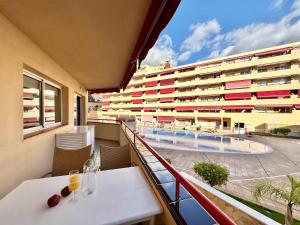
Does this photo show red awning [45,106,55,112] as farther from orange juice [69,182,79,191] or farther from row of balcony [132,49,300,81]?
row of balcony [132,49,300,81]

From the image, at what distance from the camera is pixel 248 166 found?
8039 millimetres

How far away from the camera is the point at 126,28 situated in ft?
6.83

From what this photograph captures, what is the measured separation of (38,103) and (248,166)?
918 centimetres

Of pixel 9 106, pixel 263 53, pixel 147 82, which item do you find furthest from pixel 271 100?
pixel 9 106

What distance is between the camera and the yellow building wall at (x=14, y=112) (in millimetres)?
1921

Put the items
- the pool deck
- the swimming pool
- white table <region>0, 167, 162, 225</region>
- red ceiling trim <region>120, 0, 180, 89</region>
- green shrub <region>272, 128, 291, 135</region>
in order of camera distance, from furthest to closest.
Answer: green shrub <region>272, 128, 291, 135</region> → the swimming pool → the pool deck → red ceiling trim <region>120, 0, 180, 89</region> → white table <region>0, 167, 162, 225</region>

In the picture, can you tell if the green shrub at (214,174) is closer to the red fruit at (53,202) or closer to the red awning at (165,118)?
the red fruit at (53,202)

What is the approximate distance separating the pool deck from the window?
234 inches

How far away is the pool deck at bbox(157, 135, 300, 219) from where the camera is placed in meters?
5.86

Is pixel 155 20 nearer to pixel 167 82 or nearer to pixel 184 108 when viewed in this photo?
pixel 184 108

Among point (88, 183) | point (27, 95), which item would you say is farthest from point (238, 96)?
point (88, 183)

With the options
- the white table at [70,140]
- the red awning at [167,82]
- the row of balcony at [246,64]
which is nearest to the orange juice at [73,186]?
the white table at [70,140]

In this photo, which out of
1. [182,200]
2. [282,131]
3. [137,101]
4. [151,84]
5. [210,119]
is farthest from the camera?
[137,101]

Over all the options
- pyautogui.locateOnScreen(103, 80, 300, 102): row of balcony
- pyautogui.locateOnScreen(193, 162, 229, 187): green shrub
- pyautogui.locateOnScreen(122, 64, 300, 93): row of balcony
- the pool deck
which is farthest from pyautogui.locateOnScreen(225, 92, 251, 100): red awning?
pyautogui.locateOnScreen(193, 162, 229, 187): green shrub
